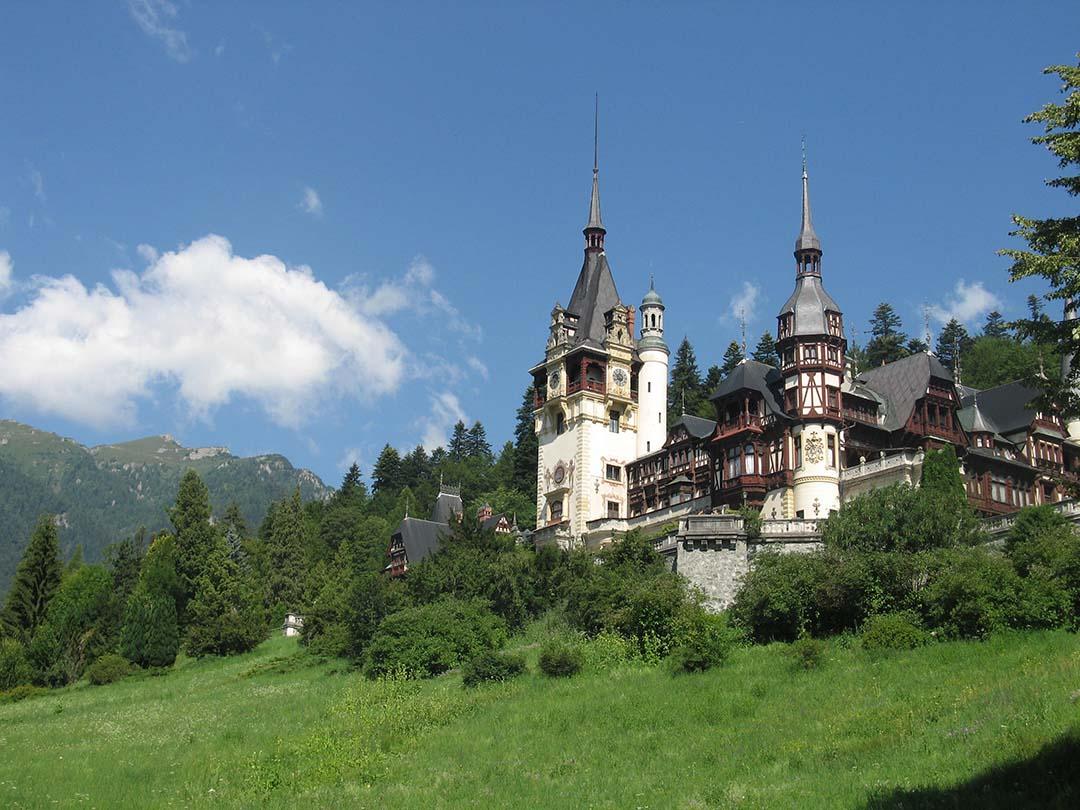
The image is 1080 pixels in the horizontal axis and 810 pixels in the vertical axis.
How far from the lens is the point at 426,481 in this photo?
130375 mm

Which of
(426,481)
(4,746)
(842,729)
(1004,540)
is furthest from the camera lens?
(426,481)

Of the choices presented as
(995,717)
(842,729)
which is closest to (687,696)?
(842,729)

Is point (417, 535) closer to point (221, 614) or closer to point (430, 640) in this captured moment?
point (221, 614)

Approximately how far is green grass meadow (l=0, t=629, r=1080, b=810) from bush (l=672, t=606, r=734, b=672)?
0.73 m

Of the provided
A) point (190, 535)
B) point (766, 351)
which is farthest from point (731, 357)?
point (190, 535)

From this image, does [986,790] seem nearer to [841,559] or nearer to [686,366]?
[841,559]

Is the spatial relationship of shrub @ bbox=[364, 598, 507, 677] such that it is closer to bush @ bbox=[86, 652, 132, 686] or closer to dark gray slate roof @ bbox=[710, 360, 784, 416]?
bush @ bbox=[86, 652, 132, 686]

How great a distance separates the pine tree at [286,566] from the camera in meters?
85.9

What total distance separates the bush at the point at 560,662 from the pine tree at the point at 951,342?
279ft

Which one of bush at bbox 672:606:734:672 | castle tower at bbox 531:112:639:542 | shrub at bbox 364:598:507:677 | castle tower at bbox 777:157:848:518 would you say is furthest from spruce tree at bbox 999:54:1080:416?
castle tower at bbox 531:112:639:542

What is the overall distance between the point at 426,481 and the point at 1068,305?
111 m

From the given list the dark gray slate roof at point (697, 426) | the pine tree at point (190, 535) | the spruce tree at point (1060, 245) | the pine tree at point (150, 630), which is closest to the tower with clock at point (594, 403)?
the dark gray slate roof at point (697, 426)

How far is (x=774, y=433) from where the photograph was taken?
66.6 metres

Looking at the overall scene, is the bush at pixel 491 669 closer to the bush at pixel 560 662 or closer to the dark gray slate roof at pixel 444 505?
the bush at pixel 560 662
